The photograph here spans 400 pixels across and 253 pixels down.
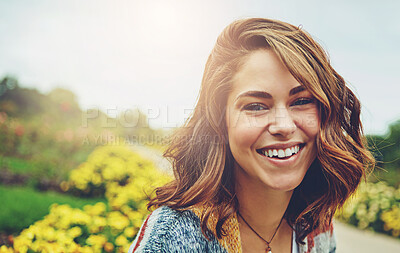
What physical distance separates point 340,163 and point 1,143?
992 cm

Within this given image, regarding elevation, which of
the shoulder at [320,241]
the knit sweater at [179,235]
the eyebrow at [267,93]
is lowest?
the shoulder at [320,241]

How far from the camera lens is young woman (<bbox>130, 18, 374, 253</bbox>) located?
135 cm

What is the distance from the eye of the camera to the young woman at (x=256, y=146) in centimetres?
135

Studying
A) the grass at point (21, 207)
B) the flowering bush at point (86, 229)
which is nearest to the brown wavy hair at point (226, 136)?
the flowering bush at point (86, 229)

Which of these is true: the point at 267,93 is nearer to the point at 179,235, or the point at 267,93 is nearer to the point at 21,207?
the point at 179,235

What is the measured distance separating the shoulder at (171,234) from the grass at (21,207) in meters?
3.08

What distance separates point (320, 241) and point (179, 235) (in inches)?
40.5

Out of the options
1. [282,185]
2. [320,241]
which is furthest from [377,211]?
[282,185]

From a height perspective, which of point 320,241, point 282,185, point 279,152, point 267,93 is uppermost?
point 267,93

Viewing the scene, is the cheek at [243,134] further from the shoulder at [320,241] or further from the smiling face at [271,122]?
the shoulder at [320,241]

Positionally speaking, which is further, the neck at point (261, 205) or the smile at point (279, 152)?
the neck at point (261, 205)

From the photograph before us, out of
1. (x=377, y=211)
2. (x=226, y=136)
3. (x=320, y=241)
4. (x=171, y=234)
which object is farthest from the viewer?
(x=377, y=211)

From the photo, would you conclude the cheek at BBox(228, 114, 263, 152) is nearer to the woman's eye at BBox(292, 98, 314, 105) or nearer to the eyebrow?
the eyebrow

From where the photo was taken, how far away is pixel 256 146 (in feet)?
4.51
